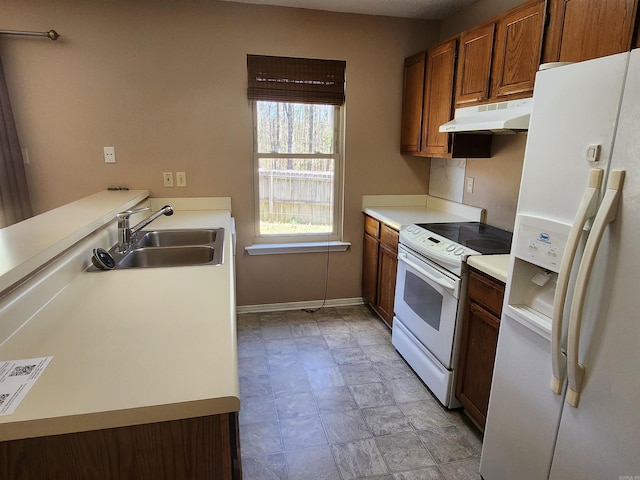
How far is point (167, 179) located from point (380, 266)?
1834 mm

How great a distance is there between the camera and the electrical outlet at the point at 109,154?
2.92 meters

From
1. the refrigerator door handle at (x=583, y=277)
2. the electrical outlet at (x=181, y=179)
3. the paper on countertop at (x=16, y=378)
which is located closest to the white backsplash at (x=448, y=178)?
the refrigerator door handle at (x=583, y=277)

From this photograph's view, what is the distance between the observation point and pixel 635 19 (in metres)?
1.38

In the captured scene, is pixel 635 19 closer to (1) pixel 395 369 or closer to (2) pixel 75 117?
(1) pixel 395 369

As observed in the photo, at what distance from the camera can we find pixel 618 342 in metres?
1.09

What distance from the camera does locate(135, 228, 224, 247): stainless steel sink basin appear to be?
2387 millimetres

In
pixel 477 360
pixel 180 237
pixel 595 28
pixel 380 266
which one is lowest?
pixel 477 360

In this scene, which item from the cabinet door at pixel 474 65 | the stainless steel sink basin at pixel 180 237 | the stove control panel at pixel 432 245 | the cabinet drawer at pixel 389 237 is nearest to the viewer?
the stove control panel at pixel 432 245

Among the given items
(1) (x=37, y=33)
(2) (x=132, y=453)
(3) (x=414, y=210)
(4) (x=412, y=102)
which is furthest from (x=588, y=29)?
(1) (x=37, y=33)

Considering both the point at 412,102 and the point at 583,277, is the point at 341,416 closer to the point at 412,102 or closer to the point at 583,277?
the point at 583,277

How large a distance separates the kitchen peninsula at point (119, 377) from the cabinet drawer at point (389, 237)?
1.63m

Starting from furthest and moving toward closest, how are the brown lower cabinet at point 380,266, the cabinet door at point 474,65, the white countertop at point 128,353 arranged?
the brown lower cabinet at point 380,266 < the cabinet door at point 474,65 < the white countertop at point 128,353

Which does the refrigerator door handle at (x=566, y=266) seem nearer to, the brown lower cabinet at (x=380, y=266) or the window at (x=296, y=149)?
the brown lower cabinet at (x=380, y=266)

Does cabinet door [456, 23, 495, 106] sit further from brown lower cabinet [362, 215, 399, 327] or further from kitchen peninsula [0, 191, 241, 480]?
kitchen peninsula [0, 191, 241, 480]
